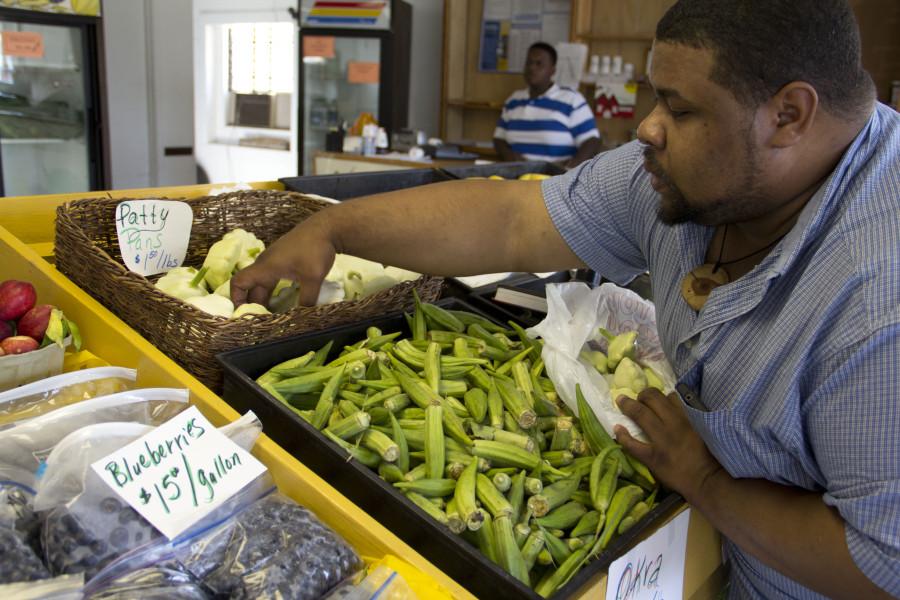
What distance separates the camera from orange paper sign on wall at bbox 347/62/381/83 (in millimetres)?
6523

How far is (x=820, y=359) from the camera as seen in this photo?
2.99 feet

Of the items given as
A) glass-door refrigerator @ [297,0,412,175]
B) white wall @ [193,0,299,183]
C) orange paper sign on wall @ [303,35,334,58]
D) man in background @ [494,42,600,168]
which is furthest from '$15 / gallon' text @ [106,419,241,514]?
white wall @ [193,0,299,183]

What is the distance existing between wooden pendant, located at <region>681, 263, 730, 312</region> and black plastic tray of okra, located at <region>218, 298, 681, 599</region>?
33cm

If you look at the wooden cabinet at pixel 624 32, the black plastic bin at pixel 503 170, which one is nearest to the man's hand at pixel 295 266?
the black plastic bin at pixel 503 170

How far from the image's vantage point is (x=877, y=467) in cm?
84

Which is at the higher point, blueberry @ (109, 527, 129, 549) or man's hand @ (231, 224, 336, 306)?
man's hand @ (231, 224, 336, 306)

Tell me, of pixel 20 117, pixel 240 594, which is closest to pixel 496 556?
pixel 240 594

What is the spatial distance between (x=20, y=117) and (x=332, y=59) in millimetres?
2695

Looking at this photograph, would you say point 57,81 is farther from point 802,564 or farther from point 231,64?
point 802,564

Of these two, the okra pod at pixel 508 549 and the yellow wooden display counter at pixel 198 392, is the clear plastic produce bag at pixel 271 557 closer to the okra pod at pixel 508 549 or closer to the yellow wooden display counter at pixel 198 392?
the yellow wooden display counter at pixel 198 392

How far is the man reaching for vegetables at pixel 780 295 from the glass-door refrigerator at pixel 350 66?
5548 millimetres

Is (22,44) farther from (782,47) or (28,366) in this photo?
(782,47)

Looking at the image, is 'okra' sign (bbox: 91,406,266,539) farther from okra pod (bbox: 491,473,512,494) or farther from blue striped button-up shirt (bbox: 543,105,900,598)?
blue striped button-up shirt (bbox: 543,105,900,598)

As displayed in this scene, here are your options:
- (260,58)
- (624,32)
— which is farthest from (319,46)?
(624,32)
